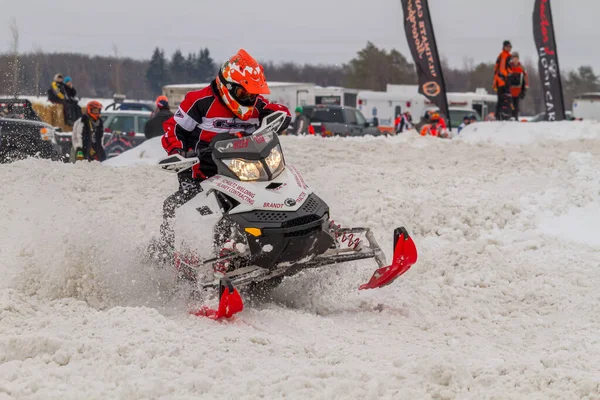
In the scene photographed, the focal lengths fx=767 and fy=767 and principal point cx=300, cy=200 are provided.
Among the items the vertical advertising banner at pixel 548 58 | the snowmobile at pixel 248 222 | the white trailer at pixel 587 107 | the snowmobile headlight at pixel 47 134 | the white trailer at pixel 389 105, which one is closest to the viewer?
the snowmobile at pixel 248 222

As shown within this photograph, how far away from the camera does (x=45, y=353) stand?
3.89 metres

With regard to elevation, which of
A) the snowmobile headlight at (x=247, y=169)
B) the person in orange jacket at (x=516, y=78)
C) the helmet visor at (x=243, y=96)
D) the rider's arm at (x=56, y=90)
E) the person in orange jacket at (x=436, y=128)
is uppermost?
the person in orange jacket at (x=516, y=78)

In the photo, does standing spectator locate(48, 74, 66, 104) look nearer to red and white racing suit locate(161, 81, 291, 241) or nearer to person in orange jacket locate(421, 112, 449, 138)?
person in orange jacket locate(421, 112, 449, 138)

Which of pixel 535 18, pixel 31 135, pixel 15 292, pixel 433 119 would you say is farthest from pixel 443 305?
pixel 535 18

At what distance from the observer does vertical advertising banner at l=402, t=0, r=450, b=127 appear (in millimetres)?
19469

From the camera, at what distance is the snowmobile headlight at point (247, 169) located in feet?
17.3

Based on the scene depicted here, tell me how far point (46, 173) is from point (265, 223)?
691 cm

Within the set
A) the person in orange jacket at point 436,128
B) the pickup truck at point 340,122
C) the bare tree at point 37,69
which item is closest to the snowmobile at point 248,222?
the bare tree at point 37,69

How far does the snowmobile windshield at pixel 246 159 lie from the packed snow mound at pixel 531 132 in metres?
8.99

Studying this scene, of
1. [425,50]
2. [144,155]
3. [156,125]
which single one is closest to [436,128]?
[425,50]

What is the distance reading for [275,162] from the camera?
5.39 meters

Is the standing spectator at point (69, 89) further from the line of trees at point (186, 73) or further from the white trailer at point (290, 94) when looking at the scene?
the white trailer at point (290, 94)

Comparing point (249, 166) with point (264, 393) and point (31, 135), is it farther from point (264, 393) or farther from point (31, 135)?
point (31, 135)

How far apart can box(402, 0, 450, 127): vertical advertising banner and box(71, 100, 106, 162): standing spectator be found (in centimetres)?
879
